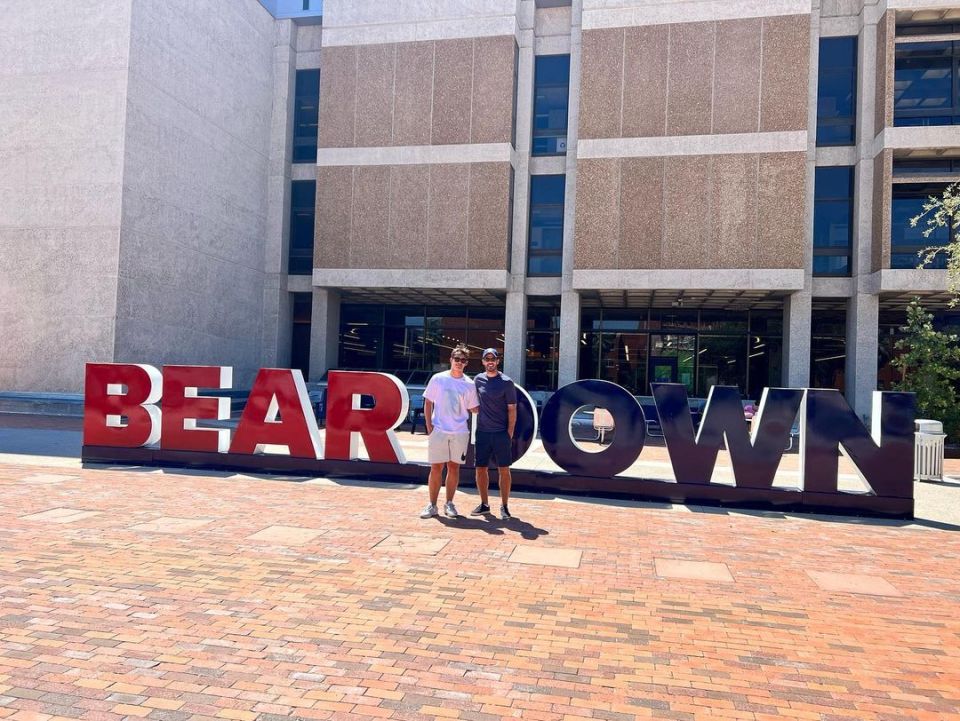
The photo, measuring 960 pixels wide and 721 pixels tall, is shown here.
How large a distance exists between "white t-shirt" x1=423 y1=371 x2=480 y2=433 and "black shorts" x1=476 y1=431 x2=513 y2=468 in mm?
254

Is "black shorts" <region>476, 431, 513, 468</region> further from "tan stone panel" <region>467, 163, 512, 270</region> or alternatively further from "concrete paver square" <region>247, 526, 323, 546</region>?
"tan stone panel" <region>467, 163, 512, 270</region>

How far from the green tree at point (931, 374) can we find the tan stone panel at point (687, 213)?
19.7 feet

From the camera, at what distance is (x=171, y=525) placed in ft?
23.1

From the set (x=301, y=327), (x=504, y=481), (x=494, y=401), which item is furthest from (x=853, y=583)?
(x=301, y=327)

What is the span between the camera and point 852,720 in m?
3.39

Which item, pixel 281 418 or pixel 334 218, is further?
pixel 334 218

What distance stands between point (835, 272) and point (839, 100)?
5.93 metres

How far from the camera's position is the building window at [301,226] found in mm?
28078

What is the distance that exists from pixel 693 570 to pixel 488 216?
1864 centimetres

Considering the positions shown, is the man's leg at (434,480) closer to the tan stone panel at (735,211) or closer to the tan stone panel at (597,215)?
the tan stone panel at (597,215)

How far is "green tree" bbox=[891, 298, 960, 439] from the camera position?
1705 centimetres

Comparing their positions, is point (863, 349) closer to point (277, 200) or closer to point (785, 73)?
point (785, 73)

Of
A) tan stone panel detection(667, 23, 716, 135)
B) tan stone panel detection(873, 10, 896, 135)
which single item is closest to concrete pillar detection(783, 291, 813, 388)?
tan stone panel detection(873, 10, 896, 135)

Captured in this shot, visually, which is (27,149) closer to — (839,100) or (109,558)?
(109,558)
